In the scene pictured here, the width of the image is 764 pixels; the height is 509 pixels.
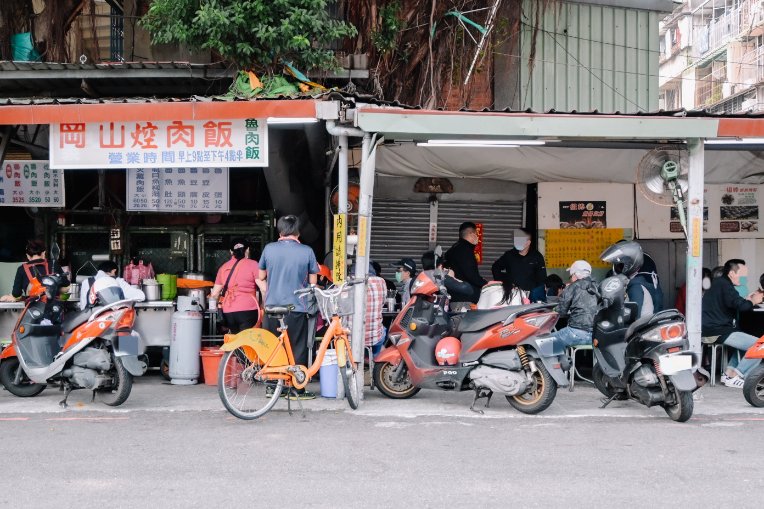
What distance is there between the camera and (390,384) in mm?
9242

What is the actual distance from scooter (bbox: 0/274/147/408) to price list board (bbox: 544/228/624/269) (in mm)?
6554

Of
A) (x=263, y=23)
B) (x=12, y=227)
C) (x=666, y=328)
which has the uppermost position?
(x=263, y=23)

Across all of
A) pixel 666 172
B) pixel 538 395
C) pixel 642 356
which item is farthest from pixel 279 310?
pixel 666 172

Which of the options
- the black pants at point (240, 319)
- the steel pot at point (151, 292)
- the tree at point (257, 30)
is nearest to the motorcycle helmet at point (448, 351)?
the black pants at point (240, 319)

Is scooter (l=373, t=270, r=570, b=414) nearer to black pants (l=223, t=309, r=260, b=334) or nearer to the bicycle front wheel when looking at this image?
the bicycle front wheel

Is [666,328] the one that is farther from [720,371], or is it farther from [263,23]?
[263,23]

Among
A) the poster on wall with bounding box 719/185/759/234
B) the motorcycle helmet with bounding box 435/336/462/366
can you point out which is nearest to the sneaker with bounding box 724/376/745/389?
the poster on wall with bounding box 719/185/759/234

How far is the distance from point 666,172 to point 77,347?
6781mm

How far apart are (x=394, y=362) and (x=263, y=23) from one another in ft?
16.7

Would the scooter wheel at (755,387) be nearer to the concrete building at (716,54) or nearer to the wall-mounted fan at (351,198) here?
the wall-mounted fan at (351,198)

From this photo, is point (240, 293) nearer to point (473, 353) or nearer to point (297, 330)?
point (297, 330)

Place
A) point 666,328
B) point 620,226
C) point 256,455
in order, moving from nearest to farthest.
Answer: point 256,455
point 666,328
point 620,226

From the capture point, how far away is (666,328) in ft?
26.1

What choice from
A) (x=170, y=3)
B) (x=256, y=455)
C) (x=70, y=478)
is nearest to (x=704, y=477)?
(x=256, y=455)
